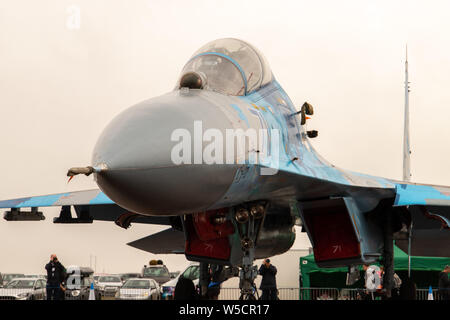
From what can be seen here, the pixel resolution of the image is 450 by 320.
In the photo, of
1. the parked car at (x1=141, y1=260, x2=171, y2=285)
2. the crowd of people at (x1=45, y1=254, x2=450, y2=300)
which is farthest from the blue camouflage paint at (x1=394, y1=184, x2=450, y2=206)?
the parked car at (x1=141, y1=260, x2=171, y2=285)

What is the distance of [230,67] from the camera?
21.4 ft

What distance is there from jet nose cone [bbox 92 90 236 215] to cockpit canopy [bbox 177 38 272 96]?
3.77 feet

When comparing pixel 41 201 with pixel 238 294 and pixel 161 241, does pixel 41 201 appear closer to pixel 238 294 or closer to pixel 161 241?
pixel 161 241

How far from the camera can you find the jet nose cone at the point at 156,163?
15.0 ft

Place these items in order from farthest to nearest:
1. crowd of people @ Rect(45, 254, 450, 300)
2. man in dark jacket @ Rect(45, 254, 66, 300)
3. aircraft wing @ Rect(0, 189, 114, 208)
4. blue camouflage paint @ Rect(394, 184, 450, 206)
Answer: man in dark jacket @ Rect(45, 254, 66, 300) < crowd of people @ Rect(45, 254, 450, 300) < aircraft wing @ Rect(0, 189, 114, 208) < blue camouflage paint @ Rect(394, 184, 450, 206)

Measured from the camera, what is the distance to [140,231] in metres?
12.4

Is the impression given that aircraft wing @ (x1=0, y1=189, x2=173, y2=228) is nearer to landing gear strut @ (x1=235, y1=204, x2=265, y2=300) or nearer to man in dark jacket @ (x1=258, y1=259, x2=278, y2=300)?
landing gear strut @ (x1=235, y1=204, x2=265, y2=300)

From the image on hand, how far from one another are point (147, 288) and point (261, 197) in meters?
11.9

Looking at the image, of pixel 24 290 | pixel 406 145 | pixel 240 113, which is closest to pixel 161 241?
pixel 240 113

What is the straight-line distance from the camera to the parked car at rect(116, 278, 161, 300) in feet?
54.4

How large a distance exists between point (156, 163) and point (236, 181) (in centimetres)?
95

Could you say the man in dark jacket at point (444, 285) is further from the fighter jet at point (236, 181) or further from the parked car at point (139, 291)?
the parked car at point (139, 291)

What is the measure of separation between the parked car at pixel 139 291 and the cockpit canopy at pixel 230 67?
34.3 ft
